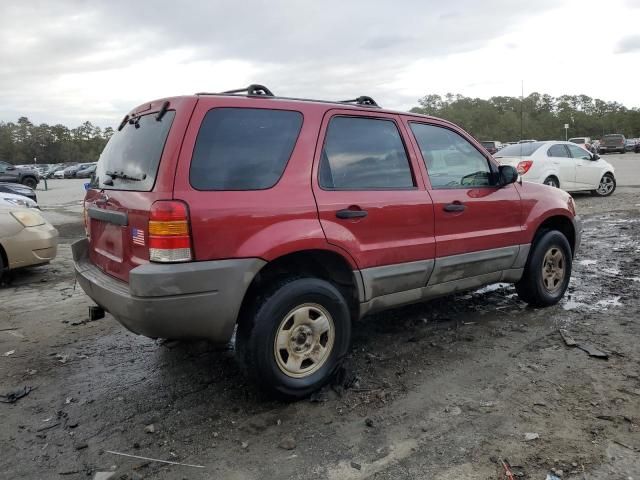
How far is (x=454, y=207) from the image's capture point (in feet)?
13.3

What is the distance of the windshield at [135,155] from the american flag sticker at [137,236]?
A: 24cm

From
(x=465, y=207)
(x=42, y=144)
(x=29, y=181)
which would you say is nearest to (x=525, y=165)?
(x=465, y=207)

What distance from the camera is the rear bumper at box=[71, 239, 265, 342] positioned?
281cm

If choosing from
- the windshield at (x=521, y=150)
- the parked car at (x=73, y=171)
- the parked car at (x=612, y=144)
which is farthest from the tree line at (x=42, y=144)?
the windshield at (x=521, y=150)

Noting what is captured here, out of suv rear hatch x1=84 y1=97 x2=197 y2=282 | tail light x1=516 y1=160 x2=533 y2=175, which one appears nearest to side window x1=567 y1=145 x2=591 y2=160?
tail light x1=516 y1=160 x2=533 y2=175

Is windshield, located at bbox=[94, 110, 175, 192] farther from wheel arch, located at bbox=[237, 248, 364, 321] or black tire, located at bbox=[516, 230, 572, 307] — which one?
black tire, located at bbox=[516, 230, 572, 307]

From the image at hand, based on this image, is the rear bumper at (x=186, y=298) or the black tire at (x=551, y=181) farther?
the black tire at (x=551, y=181)

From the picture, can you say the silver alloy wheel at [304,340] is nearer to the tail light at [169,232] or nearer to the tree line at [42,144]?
the tail light at [169,232]

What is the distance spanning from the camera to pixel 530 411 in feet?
10.0

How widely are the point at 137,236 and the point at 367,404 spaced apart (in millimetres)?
1717

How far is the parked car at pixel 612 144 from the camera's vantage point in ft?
154

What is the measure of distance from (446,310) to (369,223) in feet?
6.36

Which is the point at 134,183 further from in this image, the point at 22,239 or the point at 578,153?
the point at 578,153

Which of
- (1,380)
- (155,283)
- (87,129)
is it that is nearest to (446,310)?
(155,283)
